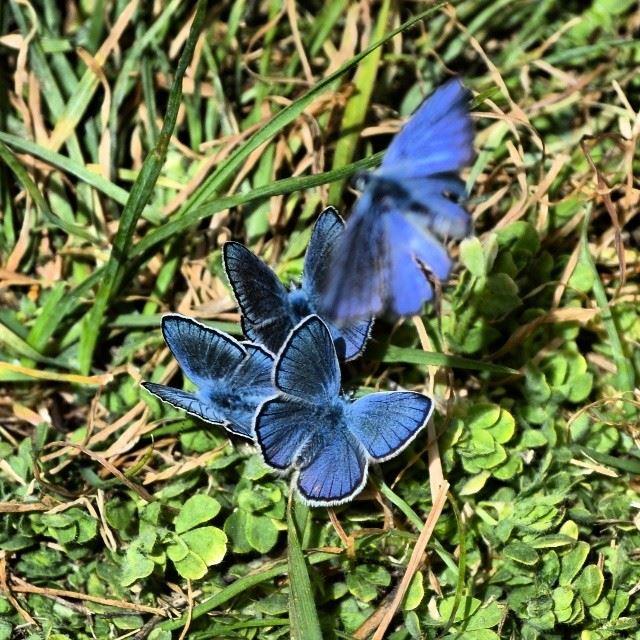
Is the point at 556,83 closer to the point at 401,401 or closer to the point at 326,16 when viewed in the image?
the point at 326,16

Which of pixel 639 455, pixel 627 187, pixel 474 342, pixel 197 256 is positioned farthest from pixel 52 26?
pixel 639 455

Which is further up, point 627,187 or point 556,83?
point 556,83

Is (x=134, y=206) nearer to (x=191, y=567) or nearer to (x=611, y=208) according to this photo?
(x=191, y=567)

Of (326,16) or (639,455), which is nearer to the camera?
(639,455)

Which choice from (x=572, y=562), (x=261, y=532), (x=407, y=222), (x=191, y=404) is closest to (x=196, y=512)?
(x=261, y=532)

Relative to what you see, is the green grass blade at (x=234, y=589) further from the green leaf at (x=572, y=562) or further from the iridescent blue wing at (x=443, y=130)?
the iridescent blue wing at (x=443, y=130)

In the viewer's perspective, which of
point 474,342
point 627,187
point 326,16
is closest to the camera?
point 474,342

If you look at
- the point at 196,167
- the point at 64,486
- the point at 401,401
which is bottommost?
the point at 64,486
